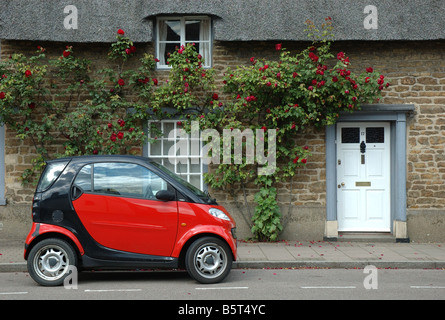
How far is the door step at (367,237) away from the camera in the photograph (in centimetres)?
1114

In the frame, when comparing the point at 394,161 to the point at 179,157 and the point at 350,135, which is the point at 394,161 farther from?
the point at 179,157

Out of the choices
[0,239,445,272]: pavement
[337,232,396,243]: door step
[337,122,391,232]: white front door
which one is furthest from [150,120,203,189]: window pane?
[337,232,396,243]: door step

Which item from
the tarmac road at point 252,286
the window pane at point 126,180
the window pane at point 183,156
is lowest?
the tarmac road at point 252,286

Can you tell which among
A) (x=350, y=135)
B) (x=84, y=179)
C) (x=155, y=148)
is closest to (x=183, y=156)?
(x=155, y=148)

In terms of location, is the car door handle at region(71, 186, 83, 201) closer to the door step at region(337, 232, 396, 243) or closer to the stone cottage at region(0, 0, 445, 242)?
the stone cottage at region(0, 0, 445, 242)

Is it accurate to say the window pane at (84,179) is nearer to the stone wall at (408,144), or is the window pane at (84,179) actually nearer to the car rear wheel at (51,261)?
the car rear wheel at (51,261)

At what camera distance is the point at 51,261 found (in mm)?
7234

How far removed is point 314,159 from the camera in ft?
37.3

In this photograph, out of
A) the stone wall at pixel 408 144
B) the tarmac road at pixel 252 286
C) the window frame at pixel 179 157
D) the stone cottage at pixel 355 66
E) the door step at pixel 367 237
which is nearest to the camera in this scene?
the tarmac road at pixel 252 286

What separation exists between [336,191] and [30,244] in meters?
6.66

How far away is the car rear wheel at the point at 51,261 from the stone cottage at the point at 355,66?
427 cm

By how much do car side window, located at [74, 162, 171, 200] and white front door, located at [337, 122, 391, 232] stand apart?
5.42 metres

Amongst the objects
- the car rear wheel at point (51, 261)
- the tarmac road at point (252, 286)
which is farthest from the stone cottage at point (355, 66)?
the car rear wheel at point (51, 261)

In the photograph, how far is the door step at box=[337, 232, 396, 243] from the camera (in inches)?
439
